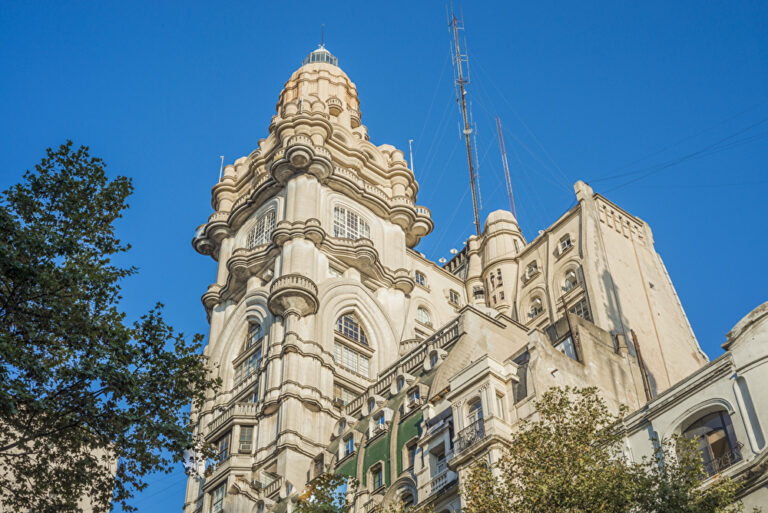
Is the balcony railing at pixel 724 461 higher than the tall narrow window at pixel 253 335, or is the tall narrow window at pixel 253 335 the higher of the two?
the tall narrow window at pixel 253 335

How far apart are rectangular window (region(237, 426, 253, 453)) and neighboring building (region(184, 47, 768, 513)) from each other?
0.12 meters

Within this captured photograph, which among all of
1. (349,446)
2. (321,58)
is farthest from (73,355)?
(321,58)

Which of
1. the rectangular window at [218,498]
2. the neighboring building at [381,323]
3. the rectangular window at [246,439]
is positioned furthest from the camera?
the rectangular window at [246,439]

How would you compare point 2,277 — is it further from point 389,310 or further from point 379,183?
point 379,183

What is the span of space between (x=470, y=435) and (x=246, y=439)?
83.1 feet

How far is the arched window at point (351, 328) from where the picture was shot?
217ft

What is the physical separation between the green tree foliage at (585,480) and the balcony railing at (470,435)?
7575 millimetres

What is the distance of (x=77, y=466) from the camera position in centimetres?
2673

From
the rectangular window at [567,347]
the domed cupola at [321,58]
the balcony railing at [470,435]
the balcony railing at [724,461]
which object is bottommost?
the balcony railing at [724,461]

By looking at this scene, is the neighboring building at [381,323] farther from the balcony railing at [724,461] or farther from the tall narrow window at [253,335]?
the balcony railing at [724,461]

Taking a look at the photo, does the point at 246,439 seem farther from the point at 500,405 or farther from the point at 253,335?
the point at 500,405

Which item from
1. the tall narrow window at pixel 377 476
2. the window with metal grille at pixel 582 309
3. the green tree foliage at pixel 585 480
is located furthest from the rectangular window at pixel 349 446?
the green tree foliage at pixel 585 480

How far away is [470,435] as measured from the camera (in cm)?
3691

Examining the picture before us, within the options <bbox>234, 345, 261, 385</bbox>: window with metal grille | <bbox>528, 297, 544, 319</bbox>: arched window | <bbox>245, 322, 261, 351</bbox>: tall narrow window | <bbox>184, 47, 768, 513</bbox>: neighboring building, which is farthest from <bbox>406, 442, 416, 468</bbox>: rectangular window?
<bbox>528, 297, 544, 319</bbox>: arched window
